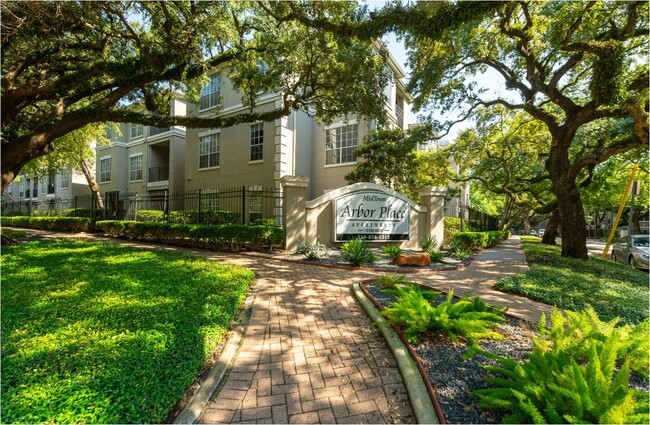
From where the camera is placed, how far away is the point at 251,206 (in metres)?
15.9

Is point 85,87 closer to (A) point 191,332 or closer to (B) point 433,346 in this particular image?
(A) point 191,332

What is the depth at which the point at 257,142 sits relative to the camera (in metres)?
16.3

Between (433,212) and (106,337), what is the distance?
38.4 ft

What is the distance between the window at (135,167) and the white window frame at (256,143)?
12.3 meters

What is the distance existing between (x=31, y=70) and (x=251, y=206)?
31.6 feet

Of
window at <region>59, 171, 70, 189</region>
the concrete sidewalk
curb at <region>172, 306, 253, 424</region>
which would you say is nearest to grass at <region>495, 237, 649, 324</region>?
the concrete sidewalk

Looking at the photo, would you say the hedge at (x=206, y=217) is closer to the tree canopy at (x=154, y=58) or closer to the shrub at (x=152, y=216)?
the shrub at (x=152, y=216)

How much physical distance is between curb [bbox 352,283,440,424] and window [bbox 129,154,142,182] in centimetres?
2496

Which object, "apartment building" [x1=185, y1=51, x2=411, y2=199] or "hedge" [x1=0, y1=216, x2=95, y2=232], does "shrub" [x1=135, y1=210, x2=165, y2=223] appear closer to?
"hedge" [x1=0, y1=216, x2=95, y2=232]

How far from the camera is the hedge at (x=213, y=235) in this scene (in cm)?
980

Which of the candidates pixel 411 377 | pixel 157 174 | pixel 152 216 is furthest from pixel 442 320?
pixel 157 174

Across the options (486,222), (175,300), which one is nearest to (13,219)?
(175,300)

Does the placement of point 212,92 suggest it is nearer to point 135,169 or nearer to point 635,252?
point 135,169

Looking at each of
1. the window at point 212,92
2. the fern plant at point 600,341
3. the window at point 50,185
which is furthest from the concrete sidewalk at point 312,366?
the window at point 50,185
